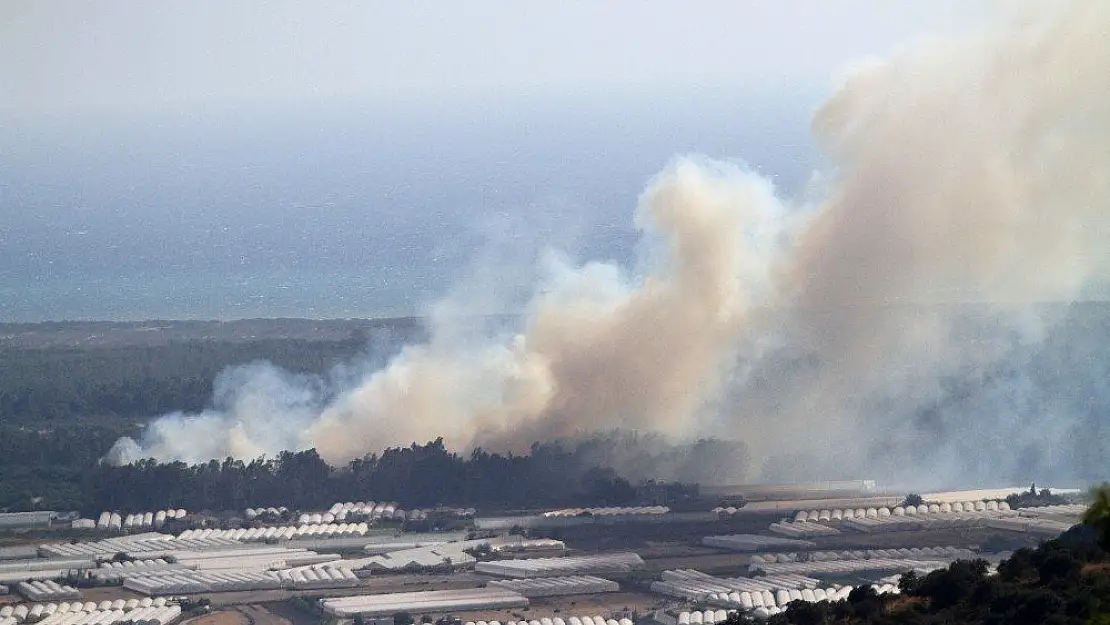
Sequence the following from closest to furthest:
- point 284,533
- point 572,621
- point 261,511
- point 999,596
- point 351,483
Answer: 1. point 999,596
2. point 572,621
3. point 284,533
4. point 261,511
5. point 351,483

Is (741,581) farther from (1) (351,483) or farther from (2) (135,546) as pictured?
(2) (135,546)

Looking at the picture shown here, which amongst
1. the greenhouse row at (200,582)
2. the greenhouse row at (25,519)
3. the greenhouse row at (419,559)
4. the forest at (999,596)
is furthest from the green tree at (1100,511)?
the greenhouse row at (25,519)

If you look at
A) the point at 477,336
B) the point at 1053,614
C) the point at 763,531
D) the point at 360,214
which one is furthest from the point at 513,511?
the point at 360,214

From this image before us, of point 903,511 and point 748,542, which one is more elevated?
point 903,511

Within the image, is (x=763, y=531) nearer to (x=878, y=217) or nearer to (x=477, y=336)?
(x=878, y=217)

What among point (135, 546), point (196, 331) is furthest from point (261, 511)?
point (196, 331)
